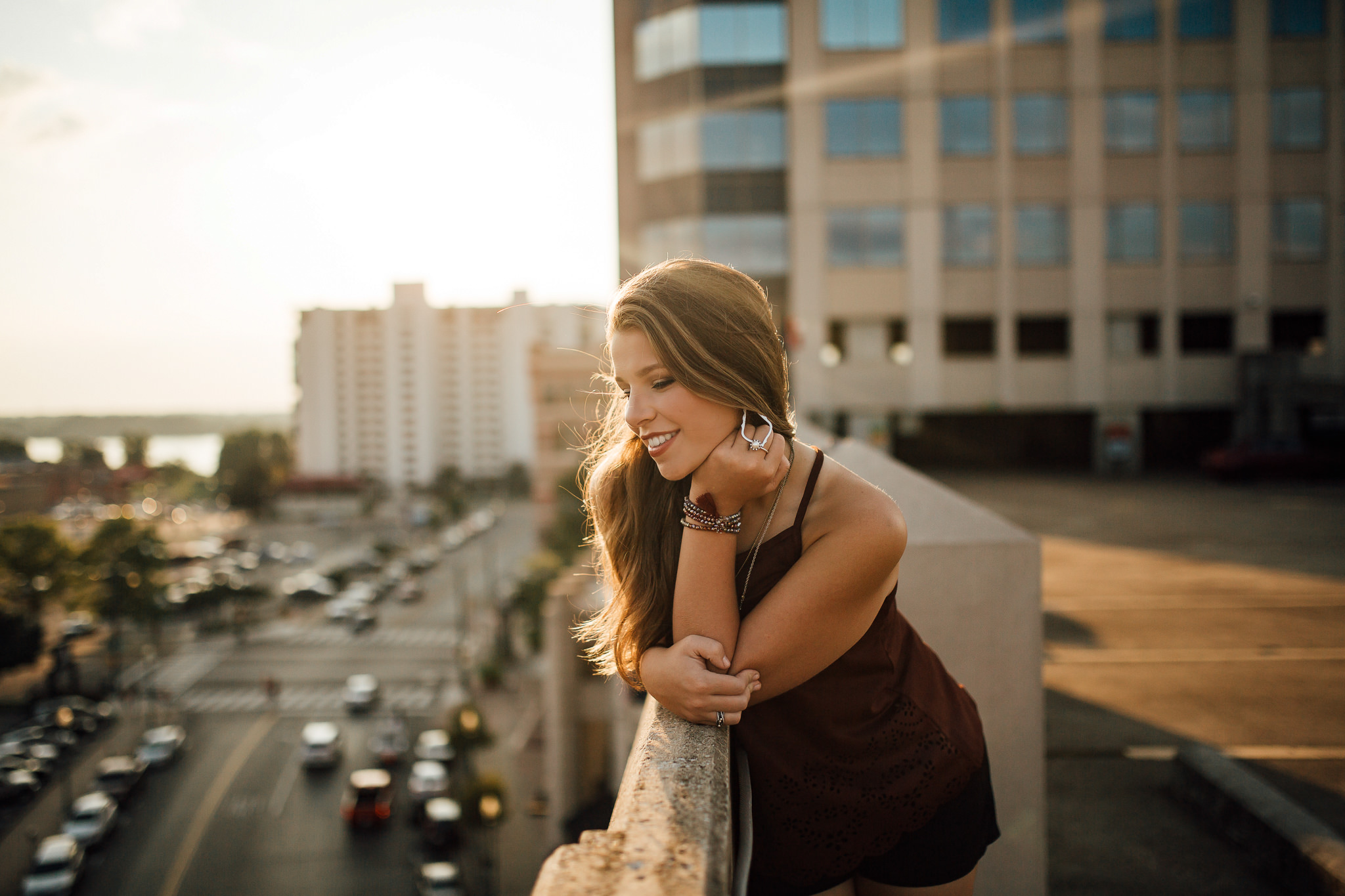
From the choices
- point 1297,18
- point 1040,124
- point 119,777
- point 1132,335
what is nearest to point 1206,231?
point 1132,335

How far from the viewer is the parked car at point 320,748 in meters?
32.2

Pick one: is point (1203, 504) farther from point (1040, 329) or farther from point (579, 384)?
point (579, 384)

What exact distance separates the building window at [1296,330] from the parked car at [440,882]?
30.5m

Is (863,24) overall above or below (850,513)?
above

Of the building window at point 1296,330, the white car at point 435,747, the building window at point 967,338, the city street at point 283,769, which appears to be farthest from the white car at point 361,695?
the building window at point 1296,330

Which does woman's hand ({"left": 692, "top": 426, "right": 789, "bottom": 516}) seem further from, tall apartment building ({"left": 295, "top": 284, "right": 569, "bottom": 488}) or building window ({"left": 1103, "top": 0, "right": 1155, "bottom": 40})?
tall apartment building ({"left": 295, "top": 284, "right": 569, "bottom": 488})

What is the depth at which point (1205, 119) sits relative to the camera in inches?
944

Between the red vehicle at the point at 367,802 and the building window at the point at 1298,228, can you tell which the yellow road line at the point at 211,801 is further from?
the building window at the point at 1298,228

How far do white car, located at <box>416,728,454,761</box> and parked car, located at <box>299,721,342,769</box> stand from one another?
3.42 m

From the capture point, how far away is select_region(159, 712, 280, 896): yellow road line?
82.3ft

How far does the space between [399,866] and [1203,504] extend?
2552 cm

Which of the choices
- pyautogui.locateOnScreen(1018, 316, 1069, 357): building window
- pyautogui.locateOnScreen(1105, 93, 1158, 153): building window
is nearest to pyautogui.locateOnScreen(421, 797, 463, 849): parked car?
pyautogui.locateOnScreen(1018, 316, 1069, 357): building window

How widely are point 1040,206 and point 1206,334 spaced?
270 inches

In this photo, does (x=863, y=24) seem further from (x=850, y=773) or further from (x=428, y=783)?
(x=428, y=783)
